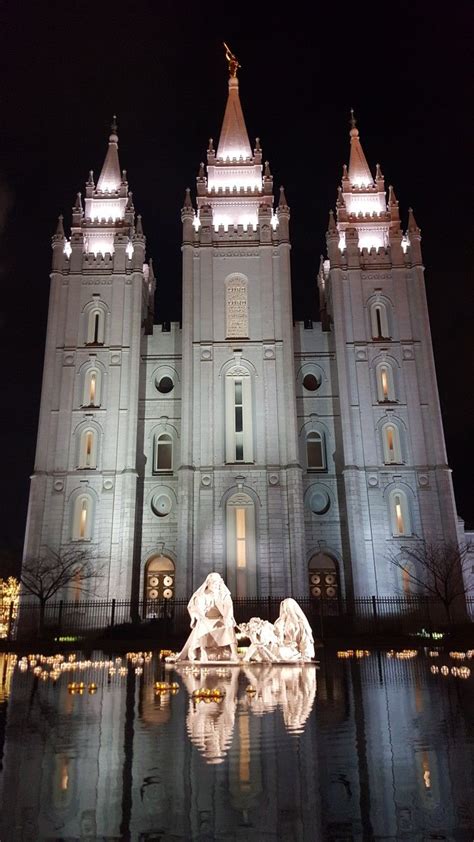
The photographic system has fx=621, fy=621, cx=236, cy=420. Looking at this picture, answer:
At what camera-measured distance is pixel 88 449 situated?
37406 mm

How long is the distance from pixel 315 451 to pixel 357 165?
2311 centimetres

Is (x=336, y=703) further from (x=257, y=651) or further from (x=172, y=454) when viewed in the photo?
(x=172, y=454)

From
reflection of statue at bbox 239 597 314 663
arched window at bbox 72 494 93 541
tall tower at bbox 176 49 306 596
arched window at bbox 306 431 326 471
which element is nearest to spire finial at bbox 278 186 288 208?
tall tower at bbox 176 49 306 596

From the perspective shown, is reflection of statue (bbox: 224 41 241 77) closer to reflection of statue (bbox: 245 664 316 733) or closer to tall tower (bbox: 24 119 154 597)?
tall tower (bbox: 24 119 154 597)

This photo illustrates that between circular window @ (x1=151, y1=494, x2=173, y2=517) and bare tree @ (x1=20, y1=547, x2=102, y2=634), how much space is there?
4757 millimetres

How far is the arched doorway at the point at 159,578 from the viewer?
35.7 meters

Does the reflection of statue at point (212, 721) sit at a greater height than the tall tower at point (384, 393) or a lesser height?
lesser

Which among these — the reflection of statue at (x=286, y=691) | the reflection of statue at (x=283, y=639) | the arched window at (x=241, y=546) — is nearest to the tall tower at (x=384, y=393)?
the arched window at (x=241, y=546)

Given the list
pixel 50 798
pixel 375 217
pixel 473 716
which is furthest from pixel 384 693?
pixel 375 217

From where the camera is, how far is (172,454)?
38.7m

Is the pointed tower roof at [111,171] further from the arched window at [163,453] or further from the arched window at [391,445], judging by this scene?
the arched window at [391,445]

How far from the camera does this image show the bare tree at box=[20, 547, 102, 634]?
107 feet

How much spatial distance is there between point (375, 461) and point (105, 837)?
33.9m

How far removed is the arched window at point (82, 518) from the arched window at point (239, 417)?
854 cm
